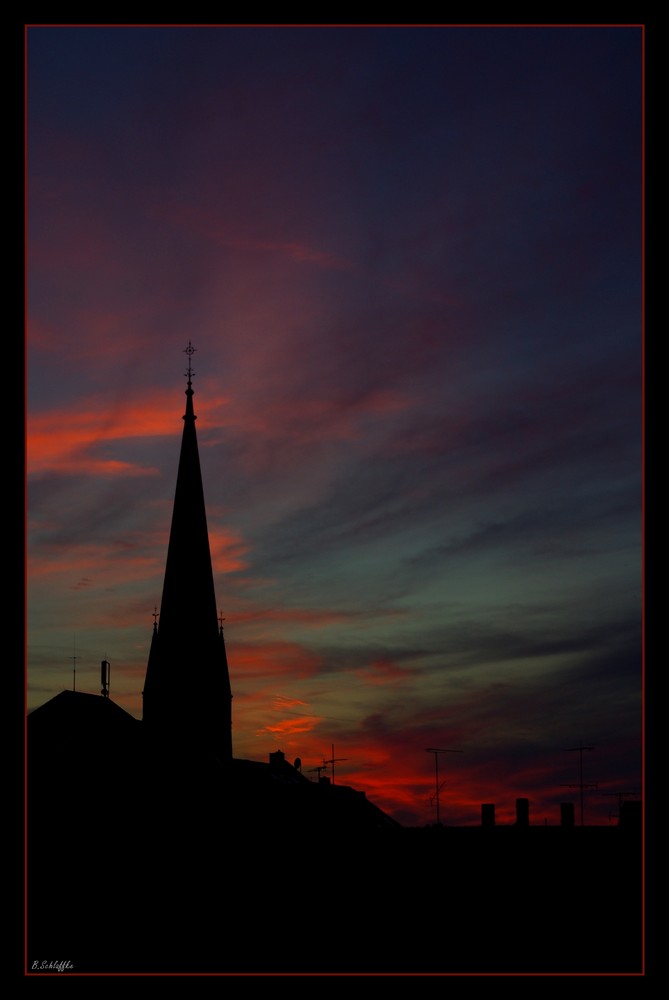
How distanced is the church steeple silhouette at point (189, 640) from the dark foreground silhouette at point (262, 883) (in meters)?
21.1

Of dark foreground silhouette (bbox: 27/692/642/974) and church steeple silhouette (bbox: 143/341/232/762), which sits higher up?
church steeple silhouette (bbox: 143/341/232/762)

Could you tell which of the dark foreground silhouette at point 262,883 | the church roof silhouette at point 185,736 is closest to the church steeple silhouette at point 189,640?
the church roof silhouette at point 185,736

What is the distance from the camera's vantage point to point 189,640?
86500 mm

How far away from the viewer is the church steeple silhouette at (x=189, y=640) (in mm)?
85188

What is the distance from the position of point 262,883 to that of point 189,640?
112 ft

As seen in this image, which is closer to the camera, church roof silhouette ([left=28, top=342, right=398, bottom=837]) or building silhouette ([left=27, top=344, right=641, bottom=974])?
building silhouette ([left=27, top=344, right=641, bottom=974])

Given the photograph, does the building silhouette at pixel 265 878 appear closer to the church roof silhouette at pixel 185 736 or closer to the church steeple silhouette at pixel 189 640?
the church roof silhouette at pixel 185 736

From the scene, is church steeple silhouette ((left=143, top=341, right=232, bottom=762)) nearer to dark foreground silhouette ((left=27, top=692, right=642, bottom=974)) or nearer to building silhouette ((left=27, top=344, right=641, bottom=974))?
building silhouette ((left=27, top=344, right=641, bottom=974))

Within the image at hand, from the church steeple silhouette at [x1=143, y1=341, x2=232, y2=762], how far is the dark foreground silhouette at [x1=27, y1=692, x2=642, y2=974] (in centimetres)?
2108

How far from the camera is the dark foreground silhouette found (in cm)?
4300

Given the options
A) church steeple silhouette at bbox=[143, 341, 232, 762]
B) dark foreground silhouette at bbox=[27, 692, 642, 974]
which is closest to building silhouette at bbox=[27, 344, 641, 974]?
dark foreground silhouette at bbox=[27, 692, 642, 974]

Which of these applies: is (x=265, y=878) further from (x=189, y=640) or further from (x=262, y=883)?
(x=189, y=640)
